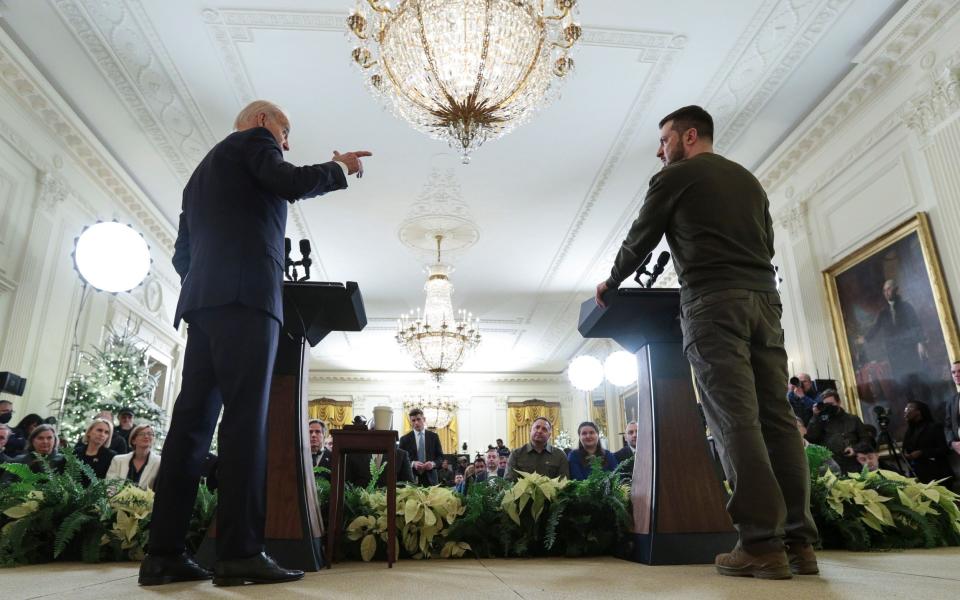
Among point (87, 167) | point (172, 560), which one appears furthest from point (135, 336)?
point (172, 560)

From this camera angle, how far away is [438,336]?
8.98m

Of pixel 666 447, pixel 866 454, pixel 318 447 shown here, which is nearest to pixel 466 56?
pixel 666 447

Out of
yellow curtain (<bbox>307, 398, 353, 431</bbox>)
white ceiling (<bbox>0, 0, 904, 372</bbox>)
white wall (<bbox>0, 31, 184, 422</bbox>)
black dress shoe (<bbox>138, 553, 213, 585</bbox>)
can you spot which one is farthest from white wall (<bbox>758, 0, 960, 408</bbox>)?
yellow curtain (<bbox>307, 398, 353, 431</bbox>)

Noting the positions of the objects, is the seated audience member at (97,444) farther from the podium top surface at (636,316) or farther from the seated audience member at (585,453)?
the podium top surface at (636,316)

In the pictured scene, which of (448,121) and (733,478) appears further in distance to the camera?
(448,121)

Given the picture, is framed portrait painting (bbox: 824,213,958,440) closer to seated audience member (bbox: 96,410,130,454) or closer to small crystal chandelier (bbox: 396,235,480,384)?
small crystal chandelier (bbox: 396,235,480,384)

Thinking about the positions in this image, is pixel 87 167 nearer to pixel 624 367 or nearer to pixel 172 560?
pixel 172 560

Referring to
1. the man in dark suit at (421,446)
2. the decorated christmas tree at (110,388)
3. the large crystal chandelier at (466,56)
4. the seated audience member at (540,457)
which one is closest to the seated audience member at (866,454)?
the seated audience member at (540,457)

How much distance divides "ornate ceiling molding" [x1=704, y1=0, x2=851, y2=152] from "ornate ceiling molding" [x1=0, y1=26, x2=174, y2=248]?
609 centimetres

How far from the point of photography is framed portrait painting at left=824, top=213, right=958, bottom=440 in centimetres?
A: 491

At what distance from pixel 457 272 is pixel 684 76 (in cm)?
529

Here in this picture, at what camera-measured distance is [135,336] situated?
7.55m

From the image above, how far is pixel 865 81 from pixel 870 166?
31.0 inches

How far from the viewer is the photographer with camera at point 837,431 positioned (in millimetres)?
4781
